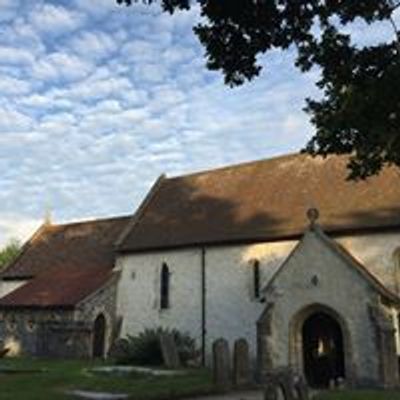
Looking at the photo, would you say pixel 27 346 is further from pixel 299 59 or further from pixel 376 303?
pixel 299 59

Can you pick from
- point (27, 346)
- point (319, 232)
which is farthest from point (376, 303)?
point (27, 346)

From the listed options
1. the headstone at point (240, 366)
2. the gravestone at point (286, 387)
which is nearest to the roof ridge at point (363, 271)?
the headstone at point (240, 366)

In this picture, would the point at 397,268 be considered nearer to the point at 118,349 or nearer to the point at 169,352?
the point at 169,352

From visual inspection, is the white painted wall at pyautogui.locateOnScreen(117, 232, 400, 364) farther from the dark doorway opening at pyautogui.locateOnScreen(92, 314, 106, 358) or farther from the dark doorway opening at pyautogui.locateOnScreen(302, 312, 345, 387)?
the dark doorway opening at pyautogui.locateOnScreen(302, 312, 345, 387)

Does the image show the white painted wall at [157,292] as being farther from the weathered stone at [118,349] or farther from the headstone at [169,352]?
the headstone at [169,352]

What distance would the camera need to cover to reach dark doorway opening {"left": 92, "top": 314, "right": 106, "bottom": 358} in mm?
31797

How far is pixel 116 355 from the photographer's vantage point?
2975cm

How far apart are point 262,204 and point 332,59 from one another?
17506 millimetres

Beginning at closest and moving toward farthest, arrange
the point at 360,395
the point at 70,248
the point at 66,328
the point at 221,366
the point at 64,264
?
the point at 360,395 → the point at 221,366 → the point at 66,328 → the point at 64,264 → the point at 70,248

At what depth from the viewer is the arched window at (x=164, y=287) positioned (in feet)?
99.5

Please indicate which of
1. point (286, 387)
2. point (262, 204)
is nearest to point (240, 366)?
point (286, 387)

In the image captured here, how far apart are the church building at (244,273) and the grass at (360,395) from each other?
5.24 feet

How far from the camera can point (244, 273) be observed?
2730 centimetres

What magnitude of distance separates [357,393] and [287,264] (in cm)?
569
